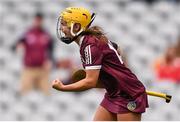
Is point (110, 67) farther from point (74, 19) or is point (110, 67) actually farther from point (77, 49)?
point (77, 49)

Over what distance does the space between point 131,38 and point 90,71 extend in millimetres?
6852

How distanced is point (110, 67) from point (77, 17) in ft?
1.50

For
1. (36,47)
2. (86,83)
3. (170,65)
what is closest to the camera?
(86,83)

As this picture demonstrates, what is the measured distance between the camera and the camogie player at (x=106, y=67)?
240 inches

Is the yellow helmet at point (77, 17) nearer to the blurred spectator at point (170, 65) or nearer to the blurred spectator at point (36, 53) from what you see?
the blurred spectator at point (170, 65)

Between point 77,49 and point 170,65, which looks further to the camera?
point 77,49

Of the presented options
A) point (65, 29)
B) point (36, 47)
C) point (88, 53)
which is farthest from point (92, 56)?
point (36, 47)

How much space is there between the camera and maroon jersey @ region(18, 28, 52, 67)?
38.0 ft

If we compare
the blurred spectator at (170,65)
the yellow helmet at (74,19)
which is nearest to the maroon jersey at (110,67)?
the yellow helmet at (74,19)

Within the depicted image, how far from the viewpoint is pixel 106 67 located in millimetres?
6184

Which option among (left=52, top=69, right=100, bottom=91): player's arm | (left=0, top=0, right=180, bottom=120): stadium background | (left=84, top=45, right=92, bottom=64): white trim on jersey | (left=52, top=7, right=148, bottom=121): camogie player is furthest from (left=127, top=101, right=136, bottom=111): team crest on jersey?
(left=0, top=0, right=180, bottom=120): stadium background

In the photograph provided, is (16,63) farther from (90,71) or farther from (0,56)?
(90,71)

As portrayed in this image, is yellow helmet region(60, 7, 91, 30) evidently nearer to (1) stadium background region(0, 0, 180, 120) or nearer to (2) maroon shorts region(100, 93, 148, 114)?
(2) maroon shorts region(100, 93, 148, 114)

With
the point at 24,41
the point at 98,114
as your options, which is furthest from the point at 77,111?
the point at 98,114
